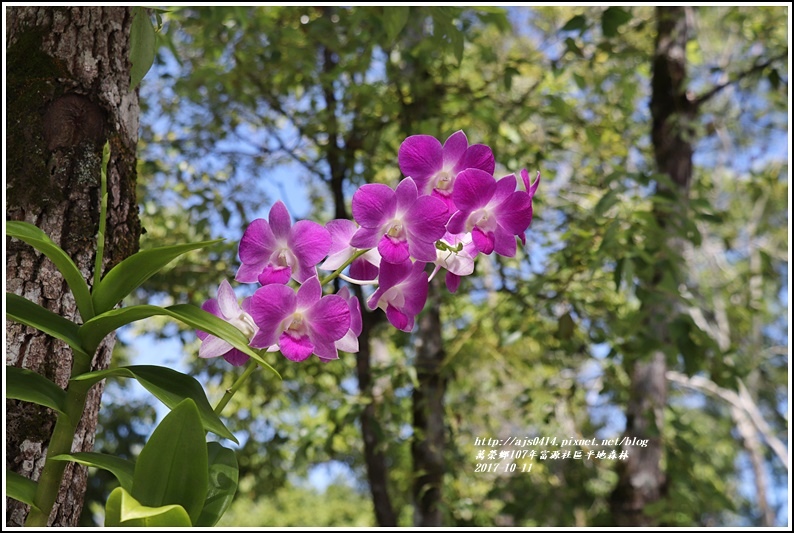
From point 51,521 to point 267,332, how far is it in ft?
1.01

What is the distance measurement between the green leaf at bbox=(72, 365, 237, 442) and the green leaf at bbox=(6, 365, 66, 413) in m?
0.04

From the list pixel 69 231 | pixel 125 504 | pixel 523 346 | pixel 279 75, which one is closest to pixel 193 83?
pixel 279 75

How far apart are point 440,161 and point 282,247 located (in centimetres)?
17

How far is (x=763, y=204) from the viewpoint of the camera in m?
7.69

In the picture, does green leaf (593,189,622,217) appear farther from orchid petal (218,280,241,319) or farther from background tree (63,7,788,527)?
orchid petal (218,280,241,319)

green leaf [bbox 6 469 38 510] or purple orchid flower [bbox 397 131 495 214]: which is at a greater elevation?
purple orchid flower [bbox 397 131 495 214]

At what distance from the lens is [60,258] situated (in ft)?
2.09

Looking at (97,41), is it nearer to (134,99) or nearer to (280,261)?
(134,99)

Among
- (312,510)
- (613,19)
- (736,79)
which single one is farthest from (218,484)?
(312,510)

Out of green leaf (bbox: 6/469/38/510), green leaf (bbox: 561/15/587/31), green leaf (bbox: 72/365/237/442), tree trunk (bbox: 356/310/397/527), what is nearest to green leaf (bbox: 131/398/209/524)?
green leaf (bbox: 72/365/237/442)

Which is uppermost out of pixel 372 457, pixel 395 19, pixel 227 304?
pixel 395 19

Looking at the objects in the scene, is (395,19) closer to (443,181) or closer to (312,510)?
(443,181)

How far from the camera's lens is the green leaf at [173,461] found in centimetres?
60

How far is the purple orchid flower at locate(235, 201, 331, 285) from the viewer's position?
683 millimetres
